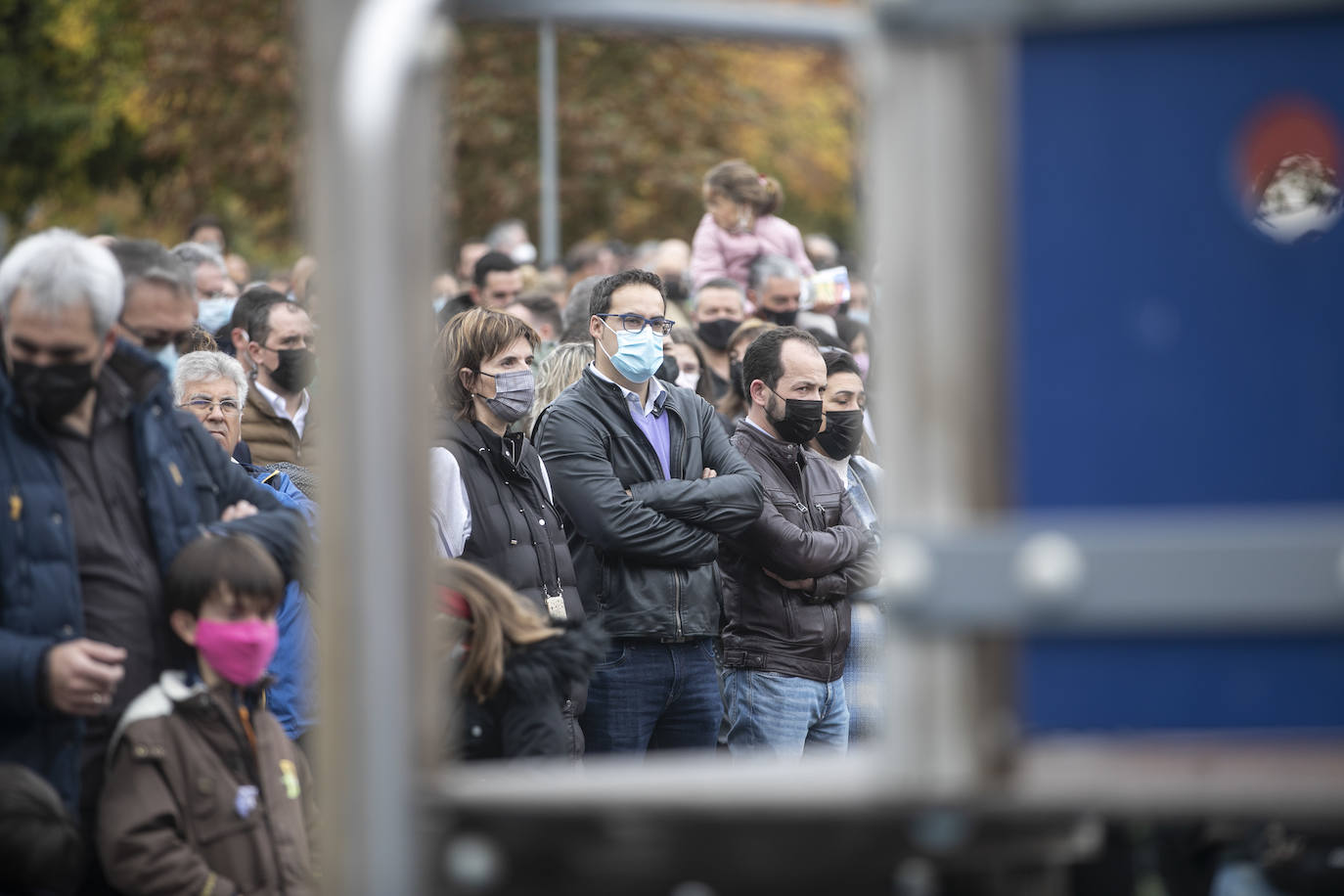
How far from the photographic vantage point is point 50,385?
11.5ft

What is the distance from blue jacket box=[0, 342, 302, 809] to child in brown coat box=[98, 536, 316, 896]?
110 mm

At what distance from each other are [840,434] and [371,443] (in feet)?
16.9

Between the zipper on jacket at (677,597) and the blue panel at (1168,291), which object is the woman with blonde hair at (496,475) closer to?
the zipper on jacket at (677,597)

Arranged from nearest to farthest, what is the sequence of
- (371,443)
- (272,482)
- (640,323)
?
(371,443) < (272,482) < (640,323)

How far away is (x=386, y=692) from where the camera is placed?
6.66 feet

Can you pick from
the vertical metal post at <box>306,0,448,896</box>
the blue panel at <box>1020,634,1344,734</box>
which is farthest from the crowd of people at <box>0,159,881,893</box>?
the blue panel at <box>1020,634,1344,734</box>

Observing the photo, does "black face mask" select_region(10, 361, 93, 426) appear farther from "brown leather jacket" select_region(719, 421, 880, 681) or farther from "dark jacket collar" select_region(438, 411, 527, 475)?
"brown leather jacket" select_region(719, 421, 880, 681)

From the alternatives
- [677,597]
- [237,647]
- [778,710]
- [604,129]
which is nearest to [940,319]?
[237,647]

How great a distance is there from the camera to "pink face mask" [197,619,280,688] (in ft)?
12.7

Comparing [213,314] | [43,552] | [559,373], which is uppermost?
[213,314]

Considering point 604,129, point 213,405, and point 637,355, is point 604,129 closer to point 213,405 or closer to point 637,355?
point 637,355

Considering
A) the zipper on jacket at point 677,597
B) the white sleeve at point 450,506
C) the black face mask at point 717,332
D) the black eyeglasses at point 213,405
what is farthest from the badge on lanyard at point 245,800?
the black face mask at point 717,332

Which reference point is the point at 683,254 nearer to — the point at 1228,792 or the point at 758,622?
the point at 758,622

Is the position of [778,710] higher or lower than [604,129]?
lower
